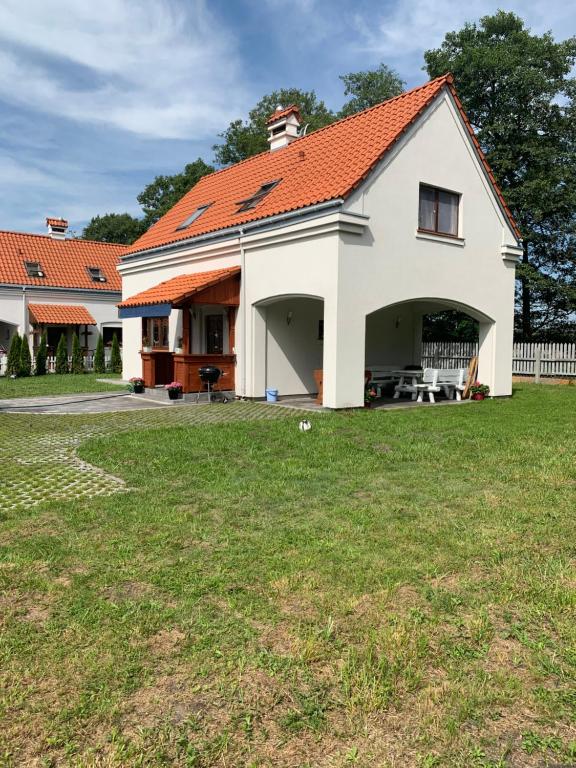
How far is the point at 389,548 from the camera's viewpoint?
15.7 feet

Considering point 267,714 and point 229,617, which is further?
point 229,617

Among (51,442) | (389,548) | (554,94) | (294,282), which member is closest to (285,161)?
(294,282)

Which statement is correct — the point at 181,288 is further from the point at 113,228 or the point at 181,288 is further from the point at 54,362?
the point at 113,228

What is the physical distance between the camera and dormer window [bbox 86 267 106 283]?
103ft

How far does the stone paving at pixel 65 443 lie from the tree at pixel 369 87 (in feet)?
118

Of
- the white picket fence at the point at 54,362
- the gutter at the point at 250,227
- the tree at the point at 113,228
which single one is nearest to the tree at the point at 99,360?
the white picket fence at the point at 54,362

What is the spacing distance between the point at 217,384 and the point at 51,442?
22.5 ft

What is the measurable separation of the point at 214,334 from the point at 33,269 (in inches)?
659

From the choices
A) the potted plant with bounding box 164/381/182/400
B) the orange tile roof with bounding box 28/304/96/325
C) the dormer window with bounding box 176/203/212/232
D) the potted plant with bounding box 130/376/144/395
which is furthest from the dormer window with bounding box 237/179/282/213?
the orange tile roof with bounding box 28/304/96/325

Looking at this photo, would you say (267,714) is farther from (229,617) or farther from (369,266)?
(369,266)

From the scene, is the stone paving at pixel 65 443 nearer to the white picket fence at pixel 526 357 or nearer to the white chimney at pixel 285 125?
the white chimney at pixel 285 125

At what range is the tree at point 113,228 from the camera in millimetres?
60409

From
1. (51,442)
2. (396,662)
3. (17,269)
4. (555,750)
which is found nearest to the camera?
(555,750)

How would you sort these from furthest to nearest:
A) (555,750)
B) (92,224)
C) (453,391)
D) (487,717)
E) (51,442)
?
(92,224)
(453,391)
(51,442)
(487,717)
(555,750)
